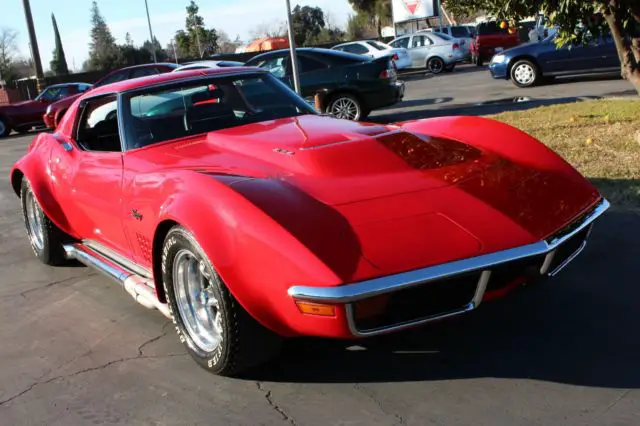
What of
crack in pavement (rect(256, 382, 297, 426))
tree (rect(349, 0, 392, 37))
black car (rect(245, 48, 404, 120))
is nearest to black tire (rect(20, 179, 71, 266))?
crack in pavement (rect(256, 382, 297, 426))

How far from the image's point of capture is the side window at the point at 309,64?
38.5ft

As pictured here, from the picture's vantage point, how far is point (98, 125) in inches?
192

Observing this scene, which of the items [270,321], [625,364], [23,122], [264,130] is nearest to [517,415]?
[625,364]

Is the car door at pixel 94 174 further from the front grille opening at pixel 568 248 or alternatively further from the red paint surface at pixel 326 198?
the front grille opening at pixel 568 248

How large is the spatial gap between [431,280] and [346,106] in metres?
9.26

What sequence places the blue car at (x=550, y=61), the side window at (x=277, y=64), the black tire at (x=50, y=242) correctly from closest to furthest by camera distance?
the black tire at (x=50, y=242), the side window at (x=277, y=64), the blue car at (x=550, y=61)

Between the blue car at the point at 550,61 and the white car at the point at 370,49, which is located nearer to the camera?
the blue car at the point at 550,61

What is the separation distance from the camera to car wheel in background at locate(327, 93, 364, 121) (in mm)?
11500

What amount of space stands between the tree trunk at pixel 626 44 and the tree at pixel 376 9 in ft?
168

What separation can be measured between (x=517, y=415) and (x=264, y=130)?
2240 millimetres

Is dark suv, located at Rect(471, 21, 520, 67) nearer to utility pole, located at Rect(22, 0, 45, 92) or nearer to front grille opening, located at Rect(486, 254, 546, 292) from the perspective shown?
utility pole, located at Rect(22, 0, 45, 92)

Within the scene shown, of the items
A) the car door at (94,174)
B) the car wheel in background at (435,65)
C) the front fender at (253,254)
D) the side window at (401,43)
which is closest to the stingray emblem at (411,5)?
the side window at (401,43)

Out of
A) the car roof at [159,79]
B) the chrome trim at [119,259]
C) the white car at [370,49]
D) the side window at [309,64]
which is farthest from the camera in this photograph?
the white car at [370,49]

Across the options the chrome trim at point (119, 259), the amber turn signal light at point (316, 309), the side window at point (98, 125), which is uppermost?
the side window at point (98, 125)
